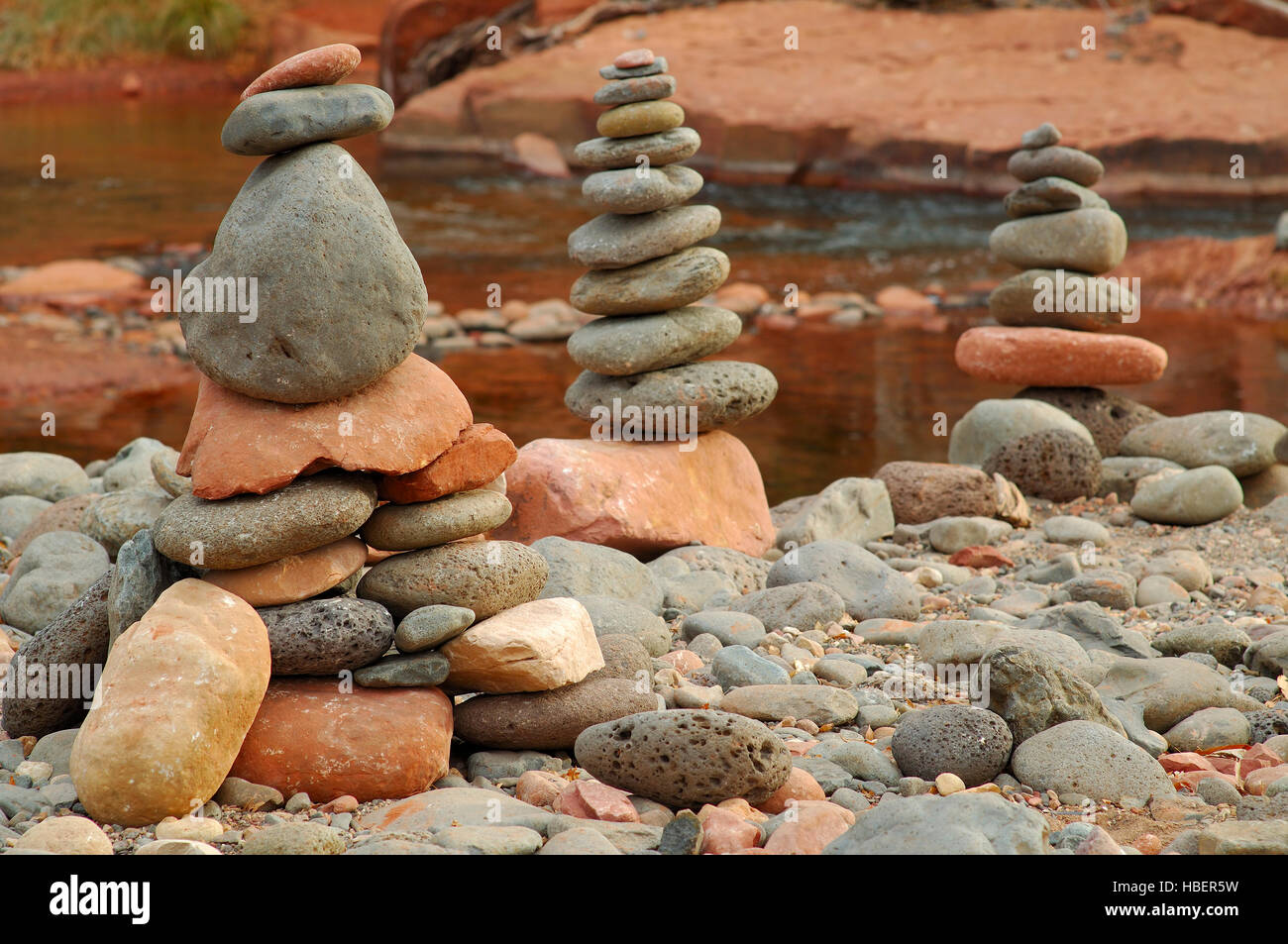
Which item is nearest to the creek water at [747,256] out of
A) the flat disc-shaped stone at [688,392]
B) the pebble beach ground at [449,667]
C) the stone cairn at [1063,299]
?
the stone cairn at [1063,299]

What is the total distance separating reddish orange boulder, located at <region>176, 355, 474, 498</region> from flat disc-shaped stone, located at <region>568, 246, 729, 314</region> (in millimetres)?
2388

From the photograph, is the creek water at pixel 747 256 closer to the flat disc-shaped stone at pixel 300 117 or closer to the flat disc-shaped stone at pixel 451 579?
the flat disc-shaped stone at pixel 451 579

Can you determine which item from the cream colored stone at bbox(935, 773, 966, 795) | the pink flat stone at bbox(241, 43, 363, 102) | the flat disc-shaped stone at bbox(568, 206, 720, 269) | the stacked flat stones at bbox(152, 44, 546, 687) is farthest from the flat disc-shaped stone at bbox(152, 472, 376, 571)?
the flat disc-shaped stone at bbox(568, 206, 720, 269)

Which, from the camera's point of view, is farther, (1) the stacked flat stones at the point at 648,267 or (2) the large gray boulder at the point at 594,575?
(1) the stacked flat stones at the point at 648,267

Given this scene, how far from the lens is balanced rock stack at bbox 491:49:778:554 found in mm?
6234

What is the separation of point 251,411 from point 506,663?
108 centimetres

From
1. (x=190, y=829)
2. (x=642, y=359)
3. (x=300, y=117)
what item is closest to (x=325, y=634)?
(x=190, y=829)

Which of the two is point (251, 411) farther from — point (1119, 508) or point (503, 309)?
point (503, 309)

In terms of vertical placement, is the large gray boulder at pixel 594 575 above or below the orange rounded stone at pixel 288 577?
below

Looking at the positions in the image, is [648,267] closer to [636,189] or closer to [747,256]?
[636,189]

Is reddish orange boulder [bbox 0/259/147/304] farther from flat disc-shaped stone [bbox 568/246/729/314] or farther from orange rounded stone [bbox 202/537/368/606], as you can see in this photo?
orange rounded stone [bbox 202/537/368/606]

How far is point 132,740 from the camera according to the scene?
11.3ft

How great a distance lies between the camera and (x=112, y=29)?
28.0 metres

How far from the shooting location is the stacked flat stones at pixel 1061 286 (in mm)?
8266
